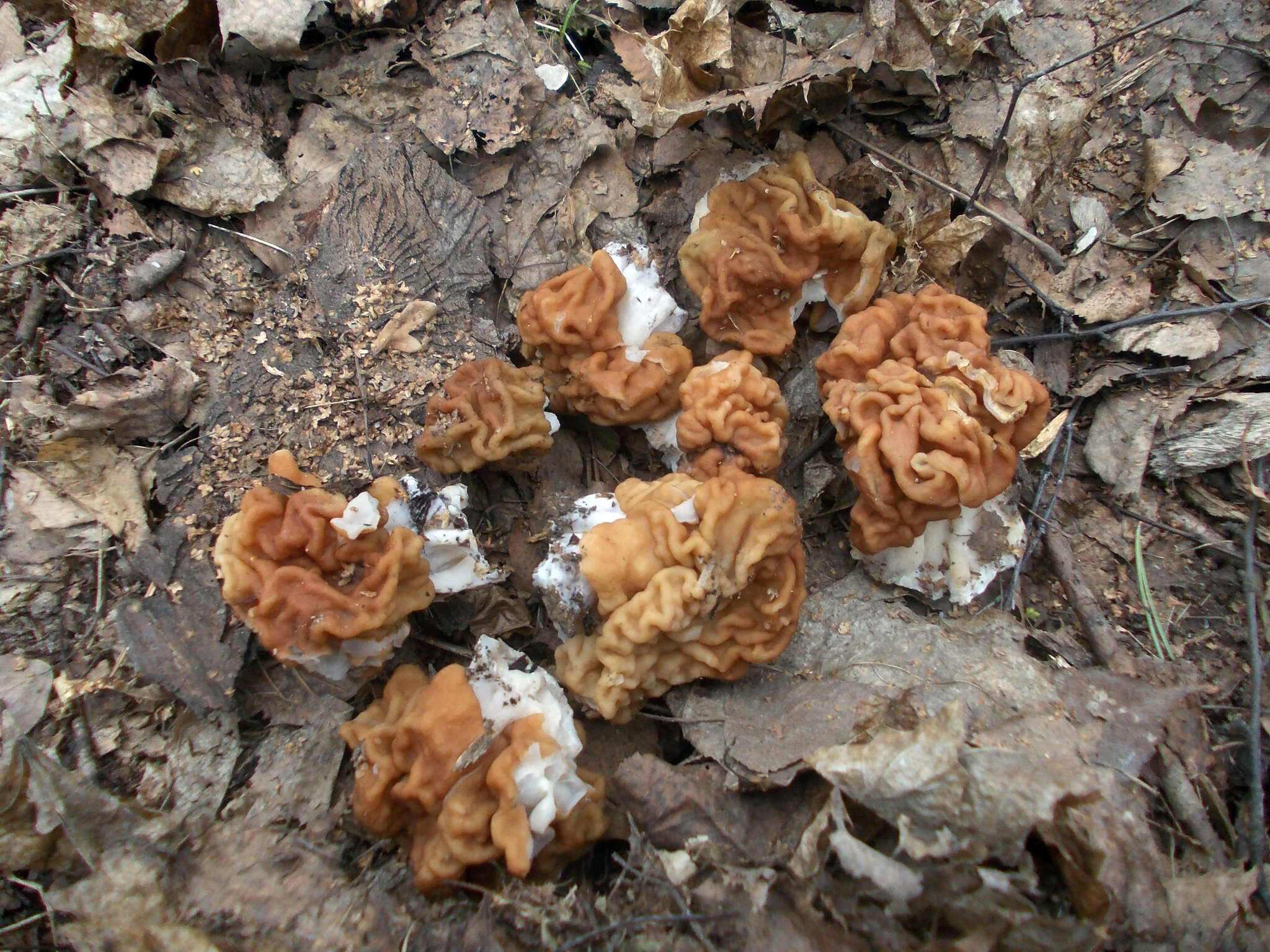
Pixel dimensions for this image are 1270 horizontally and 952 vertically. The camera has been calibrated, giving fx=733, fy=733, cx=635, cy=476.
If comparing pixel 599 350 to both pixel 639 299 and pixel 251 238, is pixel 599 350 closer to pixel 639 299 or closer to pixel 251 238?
pixel 639 299

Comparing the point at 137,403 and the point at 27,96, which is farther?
the point at 27,96

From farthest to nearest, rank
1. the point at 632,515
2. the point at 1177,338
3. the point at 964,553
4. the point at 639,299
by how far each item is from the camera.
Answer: the point at 639,299 → the point at 1177,338 → the point at 964,553 → the point at 632,515

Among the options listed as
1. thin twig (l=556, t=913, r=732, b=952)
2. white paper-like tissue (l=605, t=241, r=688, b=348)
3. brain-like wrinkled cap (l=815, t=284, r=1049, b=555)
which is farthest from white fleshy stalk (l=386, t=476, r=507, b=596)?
brain-like wrinkled cap (l=815, t=284, r=1049, b=555)

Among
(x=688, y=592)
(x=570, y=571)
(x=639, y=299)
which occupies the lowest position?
(x=570, y=571)

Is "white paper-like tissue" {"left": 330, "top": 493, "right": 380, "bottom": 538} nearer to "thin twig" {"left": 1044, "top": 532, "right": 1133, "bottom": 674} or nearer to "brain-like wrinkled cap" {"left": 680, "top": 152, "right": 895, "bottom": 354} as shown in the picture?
"brain-like wrinkled cap" {"left": 680, "top": 152, "right": 895, "bottom": 354}

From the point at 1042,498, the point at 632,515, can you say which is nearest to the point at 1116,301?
the point at 1042,498

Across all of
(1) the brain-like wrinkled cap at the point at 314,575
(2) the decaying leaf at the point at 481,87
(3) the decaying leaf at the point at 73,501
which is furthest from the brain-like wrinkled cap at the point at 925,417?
(3) the decaying leaf at the point at 73,501
